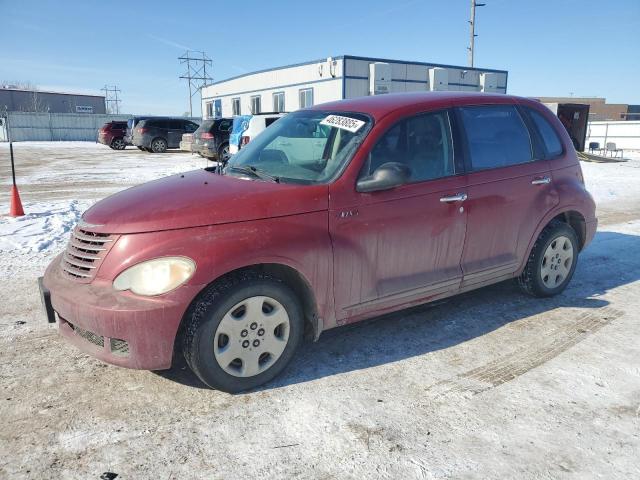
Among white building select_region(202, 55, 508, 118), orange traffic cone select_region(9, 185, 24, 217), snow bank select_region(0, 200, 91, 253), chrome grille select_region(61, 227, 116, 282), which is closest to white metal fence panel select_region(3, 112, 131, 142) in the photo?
white building select_region(202, 55, 508, 118)

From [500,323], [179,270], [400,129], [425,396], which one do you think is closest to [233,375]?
[179,270]

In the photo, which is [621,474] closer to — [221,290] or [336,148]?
[221,290]

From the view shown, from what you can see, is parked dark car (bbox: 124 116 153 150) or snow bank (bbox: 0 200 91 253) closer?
snow bank (bbox: 0 200 91 253)

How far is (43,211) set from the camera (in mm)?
8500

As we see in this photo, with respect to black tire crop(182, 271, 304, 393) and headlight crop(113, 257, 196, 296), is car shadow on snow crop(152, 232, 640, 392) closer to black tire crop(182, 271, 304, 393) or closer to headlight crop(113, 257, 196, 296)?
black tire crop(182, 271, 304, 393)

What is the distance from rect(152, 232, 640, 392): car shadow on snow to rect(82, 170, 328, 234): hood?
2.98ft

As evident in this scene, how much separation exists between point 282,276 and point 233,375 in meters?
0.68

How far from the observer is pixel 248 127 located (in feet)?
50.1

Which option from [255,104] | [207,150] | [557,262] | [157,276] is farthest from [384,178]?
[255,104]

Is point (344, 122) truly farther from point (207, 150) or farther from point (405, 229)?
point (207, 150)

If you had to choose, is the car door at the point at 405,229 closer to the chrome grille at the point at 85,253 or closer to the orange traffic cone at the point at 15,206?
the chrome grille at the point at 85,253

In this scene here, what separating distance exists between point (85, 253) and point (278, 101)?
33234 mm

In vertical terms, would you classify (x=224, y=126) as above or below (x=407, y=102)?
above

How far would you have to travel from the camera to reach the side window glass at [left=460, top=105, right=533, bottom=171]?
3.95m
